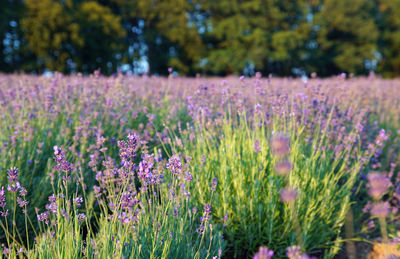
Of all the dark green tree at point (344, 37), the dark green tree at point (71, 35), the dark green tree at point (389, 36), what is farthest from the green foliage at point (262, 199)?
the dark green tree at point (389, 36)

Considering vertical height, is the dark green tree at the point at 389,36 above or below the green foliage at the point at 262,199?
above

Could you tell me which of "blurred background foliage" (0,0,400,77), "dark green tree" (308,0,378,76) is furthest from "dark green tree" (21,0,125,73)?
"dark green tree" (308,0,378,76)

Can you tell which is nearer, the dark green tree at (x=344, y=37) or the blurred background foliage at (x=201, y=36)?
the blurred background foliage at (x=201, y=36)

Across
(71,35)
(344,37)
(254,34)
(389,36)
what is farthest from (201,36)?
(389,36)

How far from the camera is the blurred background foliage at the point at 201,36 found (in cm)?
1819

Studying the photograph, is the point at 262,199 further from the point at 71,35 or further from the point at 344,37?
the point at 344,37

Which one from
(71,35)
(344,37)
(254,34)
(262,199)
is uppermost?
(344,37)

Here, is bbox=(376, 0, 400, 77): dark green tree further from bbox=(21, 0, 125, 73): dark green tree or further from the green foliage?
the green foliage

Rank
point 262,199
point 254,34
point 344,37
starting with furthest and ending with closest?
point 344,37 → point 254,34 → point 262,199

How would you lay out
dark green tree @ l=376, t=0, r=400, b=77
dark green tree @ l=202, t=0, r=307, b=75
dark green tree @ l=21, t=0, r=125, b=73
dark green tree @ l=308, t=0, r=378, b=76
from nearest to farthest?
dark green tree @ l=21, t=0, r=125, b=73
dark green tree @ l=202, t=0, r=307, b=75
dark green tree @ l=308, t=0, r=378, b=76
dark green tree @ l=376, t=0, r=400, b=77

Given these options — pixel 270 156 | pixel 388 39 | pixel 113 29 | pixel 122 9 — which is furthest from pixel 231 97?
pixel 388 39

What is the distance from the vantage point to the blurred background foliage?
18188 millimetres

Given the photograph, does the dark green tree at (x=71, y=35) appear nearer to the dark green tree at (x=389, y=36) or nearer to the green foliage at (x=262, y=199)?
the green foliage at (x=262, y=199)

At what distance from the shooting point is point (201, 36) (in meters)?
23.9
